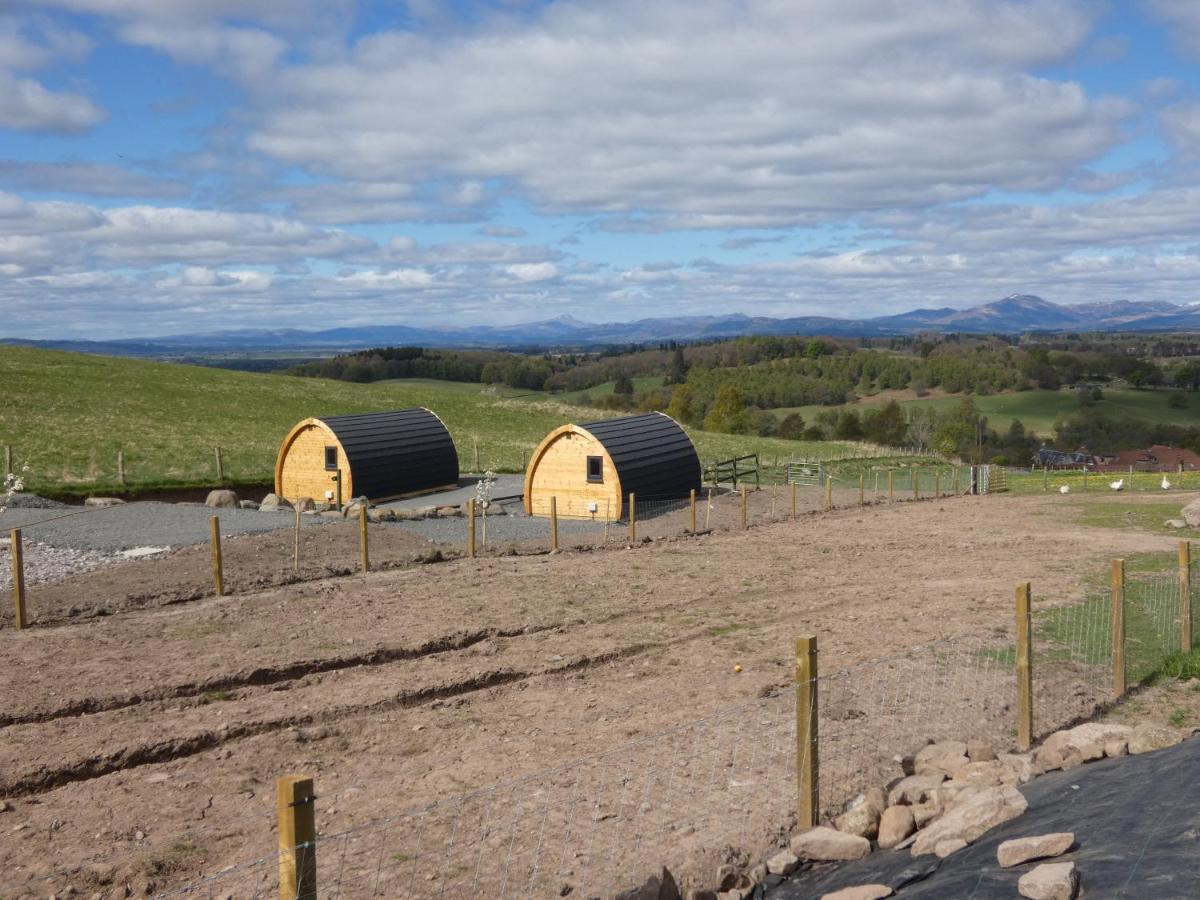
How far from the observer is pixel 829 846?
708cm

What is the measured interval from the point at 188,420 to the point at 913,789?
51.3 meters

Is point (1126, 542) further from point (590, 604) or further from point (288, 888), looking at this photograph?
point (288, 888)

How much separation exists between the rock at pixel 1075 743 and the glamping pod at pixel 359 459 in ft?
81.4

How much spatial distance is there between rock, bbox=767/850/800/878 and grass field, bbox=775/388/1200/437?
353ft

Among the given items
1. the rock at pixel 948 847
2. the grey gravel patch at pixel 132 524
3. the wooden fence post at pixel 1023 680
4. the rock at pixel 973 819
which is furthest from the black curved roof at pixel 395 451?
the rock at pixel 948 847

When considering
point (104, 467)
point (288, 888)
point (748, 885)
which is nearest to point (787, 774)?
point (748, 885)

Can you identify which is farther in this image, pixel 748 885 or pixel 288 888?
pixel 748 885

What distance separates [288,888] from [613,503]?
24532 mm

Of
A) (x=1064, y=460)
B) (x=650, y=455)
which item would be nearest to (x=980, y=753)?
(x=650, y=455)

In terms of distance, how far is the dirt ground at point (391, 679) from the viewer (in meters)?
8.18

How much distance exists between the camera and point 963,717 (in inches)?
402

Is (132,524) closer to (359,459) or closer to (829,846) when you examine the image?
(359,459)

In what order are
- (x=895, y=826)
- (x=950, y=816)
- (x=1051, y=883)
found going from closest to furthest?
(x=1051, y=883), (x=950, y=816), (x=895, y=826)

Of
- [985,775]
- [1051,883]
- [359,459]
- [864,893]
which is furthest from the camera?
[359,459]
